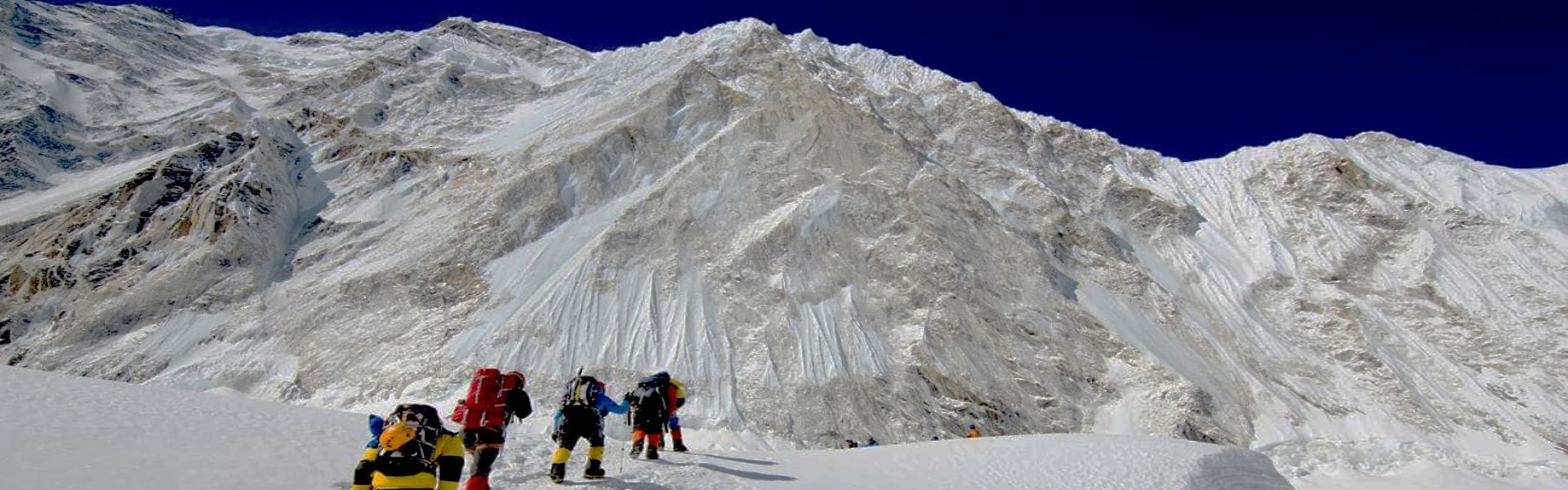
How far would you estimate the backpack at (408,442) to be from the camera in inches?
310

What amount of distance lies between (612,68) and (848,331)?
135ft

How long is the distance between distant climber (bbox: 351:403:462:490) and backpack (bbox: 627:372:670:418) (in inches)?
164

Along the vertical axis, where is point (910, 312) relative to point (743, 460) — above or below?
above

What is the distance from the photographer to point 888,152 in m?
51.5

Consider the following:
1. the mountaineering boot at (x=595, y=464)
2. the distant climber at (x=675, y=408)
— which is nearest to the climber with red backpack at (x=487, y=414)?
the mountaineering boot at (x=595, y=464)

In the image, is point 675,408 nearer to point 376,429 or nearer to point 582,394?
point 582,394

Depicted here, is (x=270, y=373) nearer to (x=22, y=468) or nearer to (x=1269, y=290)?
(x=22, y=468)

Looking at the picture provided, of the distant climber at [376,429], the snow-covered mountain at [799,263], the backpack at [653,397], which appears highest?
the snow-covered mountain at [799,263]

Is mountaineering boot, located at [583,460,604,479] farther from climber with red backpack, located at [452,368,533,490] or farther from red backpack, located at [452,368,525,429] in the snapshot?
red backpack, located at [452,368,525,429]

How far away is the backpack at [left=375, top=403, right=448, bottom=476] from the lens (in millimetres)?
7875

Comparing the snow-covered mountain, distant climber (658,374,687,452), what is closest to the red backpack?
distant climber (658,374,687,452)

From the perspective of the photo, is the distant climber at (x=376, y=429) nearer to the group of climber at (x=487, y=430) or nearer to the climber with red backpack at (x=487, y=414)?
the group of climber at (x=487, y=430)

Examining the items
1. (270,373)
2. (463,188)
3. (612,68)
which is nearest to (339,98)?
(612,68)

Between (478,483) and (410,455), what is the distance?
1.46 meters
